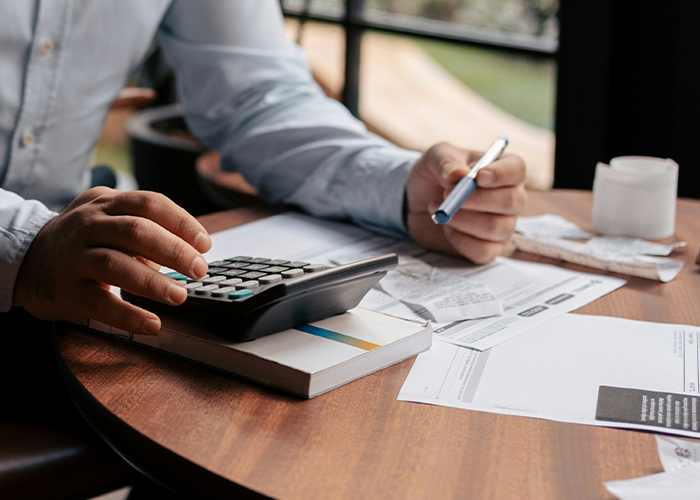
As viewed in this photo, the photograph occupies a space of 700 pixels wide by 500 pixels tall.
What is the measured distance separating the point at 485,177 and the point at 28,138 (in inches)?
26.9

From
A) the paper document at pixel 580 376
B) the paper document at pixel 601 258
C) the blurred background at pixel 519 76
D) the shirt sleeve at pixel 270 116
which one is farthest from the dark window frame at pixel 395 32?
the paper document at pixel 580 376

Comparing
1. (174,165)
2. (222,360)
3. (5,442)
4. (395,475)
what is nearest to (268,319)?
(222,360)

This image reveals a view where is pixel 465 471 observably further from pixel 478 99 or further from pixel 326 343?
pixel 478 99

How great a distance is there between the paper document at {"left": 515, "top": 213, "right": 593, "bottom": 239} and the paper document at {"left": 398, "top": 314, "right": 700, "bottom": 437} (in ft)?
0.93

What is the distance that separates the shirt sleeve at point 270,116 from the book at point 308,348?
1.16ft

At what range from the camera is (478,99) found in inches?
121

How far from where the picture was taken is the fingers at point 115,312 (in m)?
0.47

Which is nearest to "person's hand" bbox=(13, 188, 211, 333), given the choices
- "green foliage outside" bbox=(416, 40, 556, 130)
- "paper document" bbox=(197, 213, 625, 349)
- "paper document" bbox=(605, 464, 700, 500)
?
"paper document" bbox=(197, 213, 625, 349)

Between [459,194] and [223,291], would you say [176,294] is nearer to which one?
[223,291]

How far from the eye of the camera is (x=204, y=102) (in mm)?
1101

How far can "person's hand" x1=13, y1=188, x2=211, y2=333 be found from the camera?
1.56 ft

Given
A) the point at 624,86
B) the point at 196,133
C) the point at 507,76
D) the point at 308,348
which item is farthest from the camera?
the point at 507,76

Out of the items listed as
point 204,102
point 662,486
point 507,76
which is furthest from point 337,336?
point 507,76

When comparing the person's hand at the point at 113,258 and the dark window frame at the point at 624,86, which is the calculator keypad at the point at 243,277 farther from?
the dark window frame at the point at 624,86
